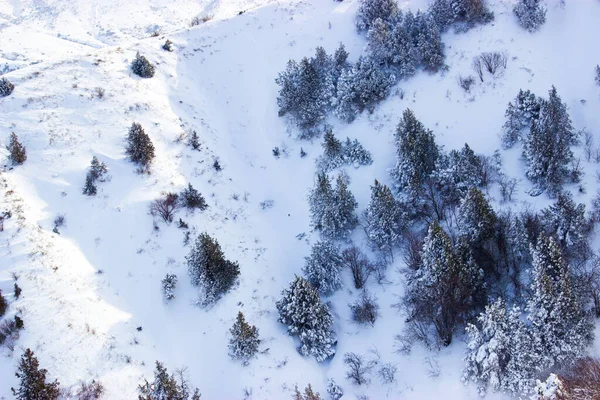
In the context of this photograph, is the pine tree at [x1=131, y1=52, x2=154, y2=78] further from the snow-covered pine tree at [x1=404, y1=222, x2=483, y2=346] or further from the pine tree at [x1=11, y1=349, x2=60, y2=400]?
→ the snow-covered pine tree at [x1=404, y1=222, x2=483, y2=346]

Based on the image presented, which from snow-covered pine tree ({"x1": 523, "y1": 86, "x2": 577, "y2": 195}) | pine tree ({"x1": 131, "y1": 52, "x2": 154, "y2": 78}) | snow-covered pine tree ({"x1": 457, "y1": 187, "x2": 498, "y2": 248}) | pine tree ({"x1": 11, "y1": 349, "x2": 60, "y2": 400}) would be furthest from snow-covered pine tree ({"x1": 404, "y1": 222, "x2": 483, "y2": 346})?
pine tree ({"x1": 131, "y1": 52, "x2": 154, "y2": 78})

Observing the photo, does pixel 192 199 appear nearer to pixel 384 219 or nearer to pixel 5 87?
pixel 384 219

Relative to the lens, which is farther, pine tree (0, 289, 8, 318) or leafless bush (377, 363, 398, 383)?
leafless bush (377, 363, 398, 383)

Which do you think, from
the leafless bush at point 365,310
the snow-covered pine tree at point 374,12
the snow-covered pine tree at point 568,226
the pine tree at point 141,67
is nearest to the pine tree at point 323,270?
the leafless bush at point 365,310

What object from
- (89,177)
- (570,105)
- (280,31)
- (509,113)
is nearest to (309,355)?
(89,177)

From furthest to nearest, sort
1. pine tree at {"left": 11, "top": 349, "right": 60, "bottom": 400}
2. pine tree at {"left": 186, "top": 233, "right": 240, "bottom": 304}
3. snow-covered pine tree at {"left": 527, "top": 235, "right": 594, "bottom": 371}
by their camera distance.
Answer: pine tree at {"left": 186, "top": 233, "right": 240, "bottom": 304} < snow-covered pine tree at {"left": 527, "top": 235, "right": 594, "bottom": 371} < pine tree at {"left": 11, "top": 349, "right": 60, "bottom": 400}

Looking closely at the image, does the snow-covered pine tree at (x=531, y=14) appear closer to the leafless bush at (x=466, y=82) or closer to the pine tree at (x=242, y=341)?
the leafless bush at (x=466, y=82)

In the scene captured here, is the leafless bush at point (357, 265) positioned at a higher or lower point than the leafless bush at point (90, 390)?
higher
